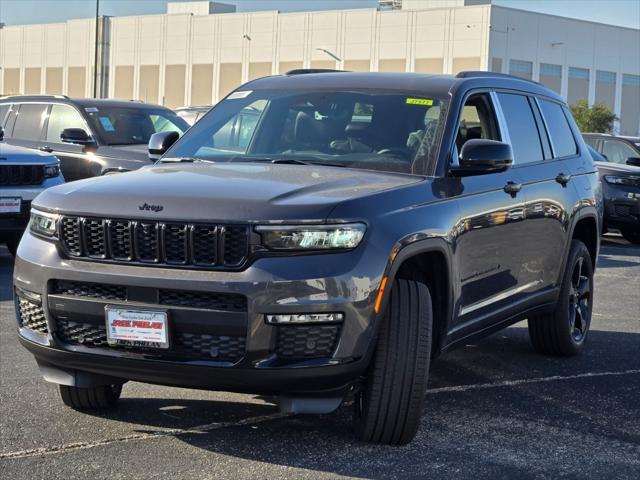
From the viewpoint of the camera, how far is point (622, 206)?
662 inches

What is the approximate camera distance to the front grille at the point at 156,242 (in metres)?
4.57

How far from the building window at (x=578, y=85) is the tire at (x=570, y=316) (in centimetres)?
7596

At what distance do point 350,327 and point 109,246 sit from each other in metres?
1.10

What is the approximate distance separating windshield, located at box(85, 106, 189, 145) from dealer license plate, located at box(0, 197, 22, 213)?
2873 millimetres

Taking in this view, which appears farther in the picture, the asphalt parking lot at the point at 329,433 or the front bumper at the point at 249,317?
the asphalt parking lot at the point at 329,433

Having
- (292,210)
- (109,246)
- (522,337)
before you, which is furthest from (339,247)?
(522,337)

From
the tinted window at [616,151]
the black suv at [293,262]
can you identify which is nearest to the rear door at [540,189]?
the black suv at [293,262]

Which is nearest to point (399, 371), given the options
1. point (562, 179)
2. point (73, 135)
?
point (562, 179)

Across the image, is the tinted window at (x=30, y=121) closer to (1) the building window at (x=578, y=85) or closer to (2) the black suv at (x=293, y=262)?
(2) the black suv at (x=293, y=262)

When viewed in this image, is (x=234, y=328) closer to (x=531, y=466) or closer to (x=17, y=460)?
(x=17, y=460)

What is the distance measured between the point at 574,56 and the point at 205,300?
8082 cm

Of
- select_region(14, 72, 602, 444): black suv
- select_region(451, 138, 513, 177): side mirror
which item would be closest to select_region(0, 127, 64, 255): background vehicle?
select_region(14, 72, 602, 444): black suv

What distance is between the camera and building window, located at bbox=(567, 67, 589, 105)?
267ft

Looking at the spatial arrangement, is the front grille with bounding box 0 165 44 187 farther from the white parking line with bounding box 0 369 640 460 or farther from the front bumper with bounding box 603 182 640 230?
the front bumper with bounding box 603 182 640 230
